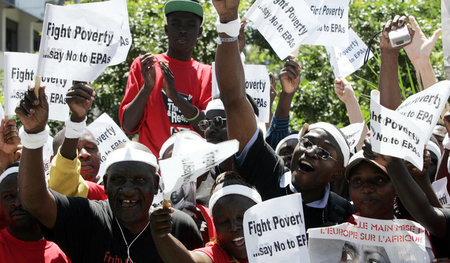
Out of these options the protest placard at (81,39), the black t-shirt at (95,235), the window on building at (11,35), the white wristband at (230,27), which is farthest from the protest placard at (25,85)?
the window on building at (11,35)

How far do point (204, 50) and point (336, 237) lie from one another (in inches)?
249

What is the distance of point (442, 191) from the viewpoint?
474 centimetres

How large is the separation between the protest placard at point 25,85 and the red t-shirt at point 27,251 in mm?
804

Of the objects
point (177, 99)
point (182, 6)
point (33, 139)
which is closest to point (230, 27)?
point (33, 139)

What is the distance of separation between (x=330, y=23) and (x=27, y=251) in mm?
3251

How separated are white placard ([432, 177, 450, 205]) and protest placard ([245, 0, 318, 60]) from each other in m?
1.53

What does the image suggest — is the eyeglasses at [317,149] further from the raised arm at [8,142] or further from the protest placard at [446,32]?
the raised arm at [8,142]

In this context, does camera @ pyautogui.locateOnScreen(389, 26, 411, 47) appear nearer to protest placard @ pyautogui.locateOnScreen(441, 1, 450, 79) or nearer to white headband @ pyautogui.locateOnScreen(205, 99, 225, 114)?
protest placard @ pyautogui.locateOnScreen(441, 1, 450, 79)

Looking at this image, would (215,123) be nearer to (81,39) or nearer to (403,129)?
(81,39)

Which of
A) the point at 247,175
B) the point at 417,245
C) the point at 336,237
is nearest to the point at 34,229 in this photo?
the point at 247,175

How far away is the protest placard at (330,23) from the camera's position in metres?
6.10

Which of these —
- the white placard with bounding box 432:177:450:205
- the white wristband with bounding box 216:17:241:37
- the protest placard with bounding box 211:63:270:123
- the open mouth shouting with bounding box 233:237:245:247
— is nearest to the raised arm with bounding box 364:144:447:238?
the white placard with bounding box 432:177:450:205

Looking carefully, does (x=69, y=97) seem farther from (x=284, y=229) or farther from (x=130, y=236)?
(x=284, y=229)

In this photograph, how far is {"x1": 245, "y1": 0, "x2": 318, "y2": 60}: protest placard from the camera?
553cm
